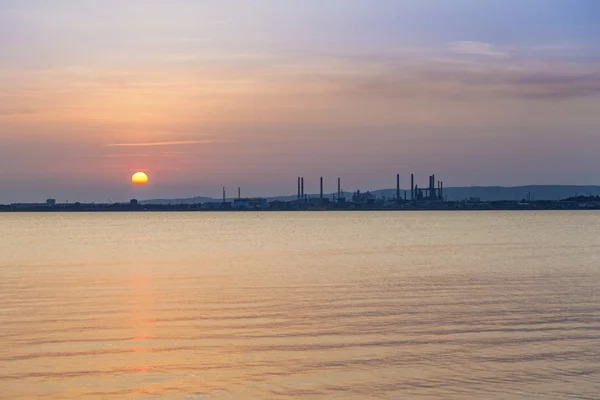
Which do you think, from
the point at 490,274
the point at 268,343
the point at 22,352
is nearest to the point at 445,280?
the point at 490,274

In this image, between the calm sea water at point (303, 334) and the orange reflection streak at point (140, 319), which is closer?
the calm sea water at point (303, 334)

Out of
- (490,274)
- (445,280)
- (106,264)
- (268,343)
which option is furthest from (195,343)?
(106,264)

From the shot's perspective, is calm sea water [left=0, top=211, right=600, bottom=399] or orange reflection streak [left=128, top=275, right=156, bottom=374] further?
orange reflection streak [left=128, top=275, right=156, bottom=374]

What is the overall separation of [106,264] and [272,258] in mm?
10120

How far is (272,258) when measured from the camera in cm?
5753

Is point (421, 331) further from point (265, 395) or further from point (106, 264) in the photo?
point (106, 264)

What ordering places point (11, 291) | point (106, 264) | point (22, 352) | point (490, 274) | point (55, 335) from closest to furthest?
point (22, 352) → point (55, 335) → point (11, 291) → point (490, 274) → point (106, 264)

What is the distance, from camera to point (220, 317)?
26.3 m

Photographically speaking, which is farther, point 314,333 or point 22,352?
point 314,333

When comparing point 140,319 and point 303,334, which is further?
point 140,319

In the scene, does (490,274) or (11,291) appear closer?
(11,291)

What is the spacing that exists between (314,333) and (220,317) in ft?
13.1

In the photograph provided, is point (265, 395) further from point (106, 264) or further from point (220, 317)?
point (106, 264)

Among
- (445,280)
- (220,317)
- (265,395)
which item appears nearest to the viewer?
(265,395)
